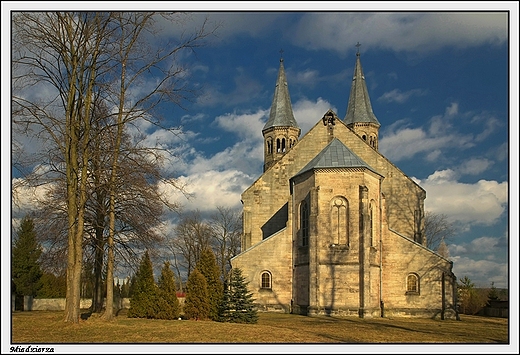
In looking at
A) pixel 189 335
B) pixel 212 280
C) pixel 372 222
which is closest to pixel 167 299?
pixel 212 280

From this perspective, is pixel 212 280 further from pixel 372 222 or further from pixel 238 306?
pixel 372 222

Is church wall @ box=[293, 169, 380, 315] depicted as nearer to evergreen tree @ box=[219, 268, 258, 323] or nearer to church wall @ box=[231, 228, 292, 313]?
church wall @ box=[231, 228, 292, 313]

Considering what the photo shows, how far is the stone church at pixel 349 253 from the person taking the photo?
92.9ft

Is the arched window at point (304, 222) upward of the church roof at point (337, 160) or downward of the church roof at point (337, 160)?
downward

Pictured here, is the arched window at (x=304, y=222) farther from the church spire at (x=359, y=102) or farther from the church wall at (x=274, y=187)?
the church spire at (x=359, y=102)

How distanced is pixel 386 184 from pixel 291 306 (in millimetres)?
11864

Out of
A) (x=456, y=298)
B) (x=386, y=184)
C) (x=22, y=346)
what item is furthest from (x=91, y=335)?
(x=386, y=184)

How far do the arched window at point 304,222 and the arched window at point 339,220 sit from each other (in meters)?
2.06

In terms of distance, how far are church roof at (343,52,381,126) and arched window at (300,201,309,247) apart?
2965cm

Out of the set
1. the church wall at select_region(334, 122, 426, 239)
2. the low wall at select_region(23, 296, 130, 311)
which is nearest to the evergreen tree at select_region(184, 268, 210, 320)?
the low wall at select_region(23, 296, 130, 311)

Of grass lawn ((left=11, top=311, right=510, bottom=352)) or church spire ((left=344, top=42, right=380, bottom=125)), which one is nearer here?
grass lawn ((left=11, top=311, right=510, bottom=352))

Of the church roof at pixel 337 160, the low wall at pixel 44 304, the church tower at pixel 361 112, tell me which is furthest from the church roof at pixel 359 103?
the low wall at pixel 44 304

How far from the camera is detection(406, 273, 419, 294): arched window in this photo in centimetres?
3083

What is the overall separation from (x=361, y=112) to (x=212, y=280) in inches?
1507
